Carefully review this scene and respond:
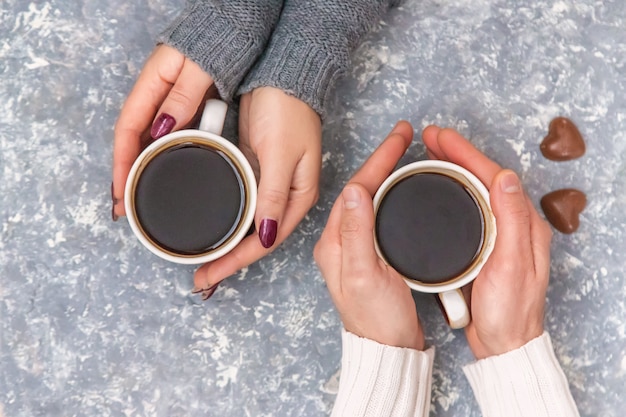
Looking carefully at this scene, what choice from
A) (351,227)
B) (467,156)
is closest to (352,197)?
(351,227)

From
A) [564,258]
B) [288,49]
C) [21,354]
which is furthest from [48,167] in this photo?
[564,258]

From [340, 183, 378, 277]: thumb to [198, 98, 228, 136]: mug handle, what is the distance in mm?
162

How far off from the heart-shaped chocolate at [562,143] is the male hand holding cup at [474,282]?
13cm

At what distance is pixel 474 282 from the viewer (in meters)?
0.74

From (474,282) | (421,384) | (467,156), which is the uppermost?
(467,156)

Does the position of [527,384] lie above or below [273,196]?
below

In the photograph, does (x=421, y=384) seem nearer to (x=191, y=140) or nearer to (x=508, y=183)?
(x=508, y=183)

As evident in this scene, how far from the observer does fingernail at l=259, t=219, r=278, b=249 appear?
2.35ft

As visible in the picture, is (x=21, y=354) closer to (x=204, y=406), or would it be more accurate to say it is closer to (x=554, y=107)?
(x=204, y=406)

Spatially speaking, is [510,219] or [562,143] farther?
[562,143]

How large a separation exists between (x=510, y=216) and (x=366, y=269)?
0.54 ft

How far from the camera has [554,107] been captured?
2.78 ft

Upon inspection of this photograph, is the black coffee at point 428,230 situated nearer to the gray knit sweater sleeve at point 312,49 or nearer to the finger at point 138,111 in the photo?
the gray knit sweater sleeve at point 312,49

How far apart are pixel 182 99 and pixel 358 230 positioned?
0.25m
